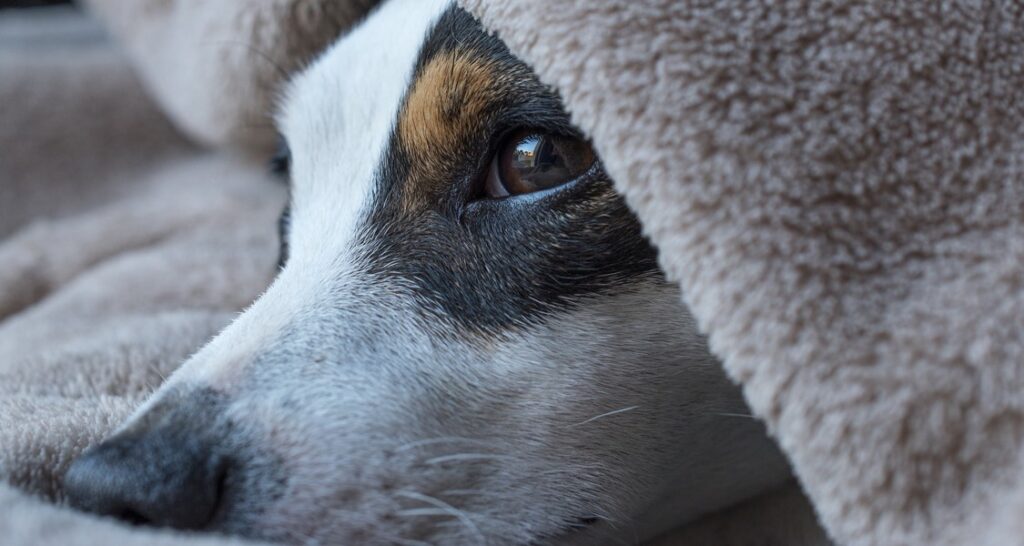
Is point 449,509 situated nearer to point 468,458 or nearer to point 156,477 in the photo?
point 468,458

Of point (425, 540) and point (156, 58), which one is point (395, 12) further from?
point (156, 58)

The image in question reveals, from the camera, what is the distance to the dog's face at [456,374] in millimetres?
791

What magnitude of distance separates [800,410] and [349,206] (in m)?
0.54

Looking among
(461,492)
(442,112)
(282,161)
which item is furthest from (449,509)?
(282,161)

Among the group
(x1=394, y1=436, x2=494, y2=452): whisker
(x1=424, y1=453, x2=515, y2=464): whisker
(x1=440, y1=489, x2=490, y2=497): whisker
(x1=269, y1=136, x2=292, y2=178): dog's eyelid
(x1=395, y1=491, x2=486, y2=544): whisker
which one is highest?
(x1=269, y1=136, x2=292, y2=178): dog's eyelid

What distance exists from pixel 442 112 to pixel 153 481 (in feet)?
1.42

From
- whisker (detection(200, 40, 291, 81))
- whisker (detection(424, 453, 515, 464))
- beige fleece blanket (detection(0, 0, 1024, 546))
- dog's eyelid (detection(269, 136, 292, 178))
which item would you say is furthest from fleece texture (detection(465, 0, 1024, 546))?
whisker (detection(200, 40, 291, 81))

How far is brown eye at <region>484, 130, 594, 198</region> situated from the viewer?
2.94ft

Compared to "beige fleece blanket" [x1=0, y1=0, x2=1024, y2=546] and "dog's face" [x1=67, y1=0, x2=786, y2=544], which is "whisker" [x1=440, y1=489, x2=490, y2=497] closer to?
"dog's face" [x1=67, y1=0, x2=786, y2=544]

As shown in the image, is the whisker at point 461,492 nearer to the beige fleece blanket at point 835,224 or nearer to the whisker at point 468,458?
the whisker at point 468,458

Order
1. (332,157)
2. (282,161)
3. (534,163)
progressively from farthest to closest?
(282,161) < (332,157) < (534,163)

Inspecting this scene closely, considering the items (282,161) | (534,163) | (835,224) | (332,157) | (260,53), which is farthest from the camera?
(260,53)

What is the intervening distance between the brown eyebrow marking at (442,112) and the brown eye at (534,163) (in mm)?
38

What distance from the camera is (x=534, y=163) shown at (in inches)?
36.0
